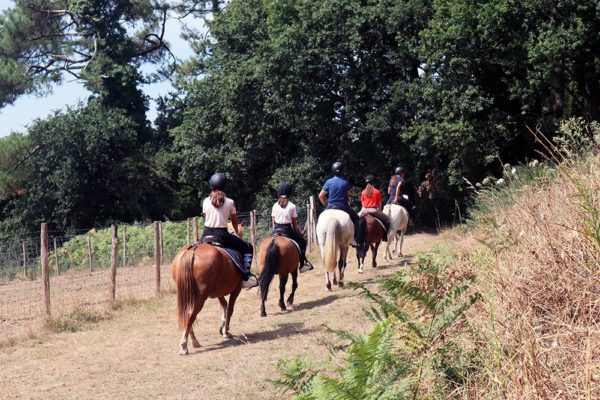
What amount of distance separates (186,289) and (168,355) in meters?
0.88

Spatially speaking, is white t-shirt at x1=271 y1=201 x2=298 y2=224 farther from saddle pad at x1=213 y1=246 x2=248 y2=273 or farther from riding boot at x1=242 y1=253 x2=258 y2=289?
saddle pad at x1=213 y1=246 x2=248 y2=273

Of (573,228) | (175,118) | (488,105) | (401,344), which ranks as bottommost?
(401,344)

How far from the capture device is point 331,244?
532 inches

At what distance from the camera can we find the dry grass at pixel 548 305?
12.0 feet

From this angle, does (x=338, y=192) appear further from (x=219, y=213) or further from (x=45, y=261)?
(x=45, y=261)

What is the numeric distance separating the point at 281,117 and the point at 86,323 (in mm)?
20870

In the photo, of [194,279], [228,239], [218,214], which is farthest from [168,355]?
[218,214]

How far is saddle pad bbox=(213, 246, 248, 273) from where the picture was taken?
9.84 metres

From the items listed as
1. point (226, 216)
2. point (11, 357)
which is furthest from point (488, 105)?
point (11, 357)

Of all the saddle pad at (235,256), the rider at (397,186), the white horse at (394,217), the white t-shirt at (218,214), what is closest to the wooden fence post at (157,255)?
the saddle pad at (235,256)

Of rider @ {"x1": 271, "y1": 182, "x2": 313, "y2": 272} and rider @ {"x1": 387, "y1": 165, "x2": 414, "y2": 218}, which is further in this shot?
rider @ {"x1": 387, "y1": 165, "x2": 414, "y2": 218}

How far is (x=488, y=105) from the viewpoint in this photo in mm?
25031

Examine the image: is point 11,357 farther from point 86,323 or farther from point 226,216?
point 226,216

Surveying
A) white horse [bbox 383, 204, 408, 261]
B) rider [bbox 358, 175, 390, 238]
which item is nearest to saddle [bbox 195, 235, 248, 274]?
rider [bbox 358, 175, 390, 238]
